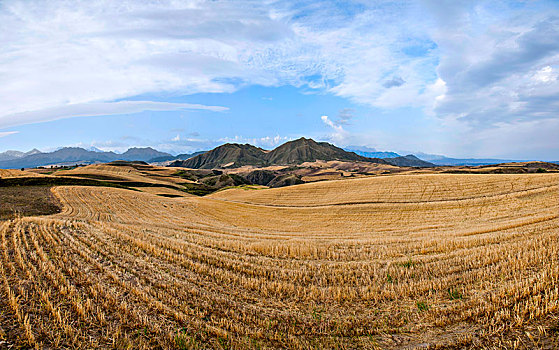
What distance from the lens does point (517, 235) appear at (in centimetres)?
1484

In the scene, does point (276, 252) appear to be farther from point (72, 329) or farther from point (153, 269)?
point (72, 329)

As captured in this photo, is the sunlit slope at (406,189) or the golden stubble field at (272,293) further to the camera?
the sunlit slope at (406,189)

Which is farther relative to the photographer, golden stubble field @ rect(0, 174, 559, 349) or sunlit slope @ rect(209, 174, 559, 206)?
sunlit slope @ rect(209, 174, 559, 206)

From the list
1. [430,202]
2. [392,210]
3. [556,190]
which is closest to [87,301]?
[392,210]

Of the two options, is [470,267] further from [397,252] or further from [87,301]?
[87,301]

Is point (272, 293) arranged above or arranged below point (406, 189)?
below

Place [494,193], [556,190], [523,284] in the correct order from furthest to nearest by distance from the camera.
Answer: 1. [494,193]
2. [556,190]
3. [523,284]

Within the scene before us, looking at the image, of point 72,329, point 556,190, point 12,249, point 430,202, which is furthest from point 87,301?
point 556,190

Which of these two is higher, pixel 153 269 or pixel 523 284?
pixel 523 284

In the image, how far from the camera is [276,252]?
14711mm

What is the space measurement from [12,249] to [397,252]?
62.6ft

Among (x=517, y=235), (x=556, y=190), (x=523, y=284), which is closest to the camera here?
(x=523, y=284)

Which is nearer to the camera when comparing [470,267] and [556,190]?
[470,267]

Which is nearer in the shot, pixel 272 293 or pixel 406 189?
pixel 272 293
